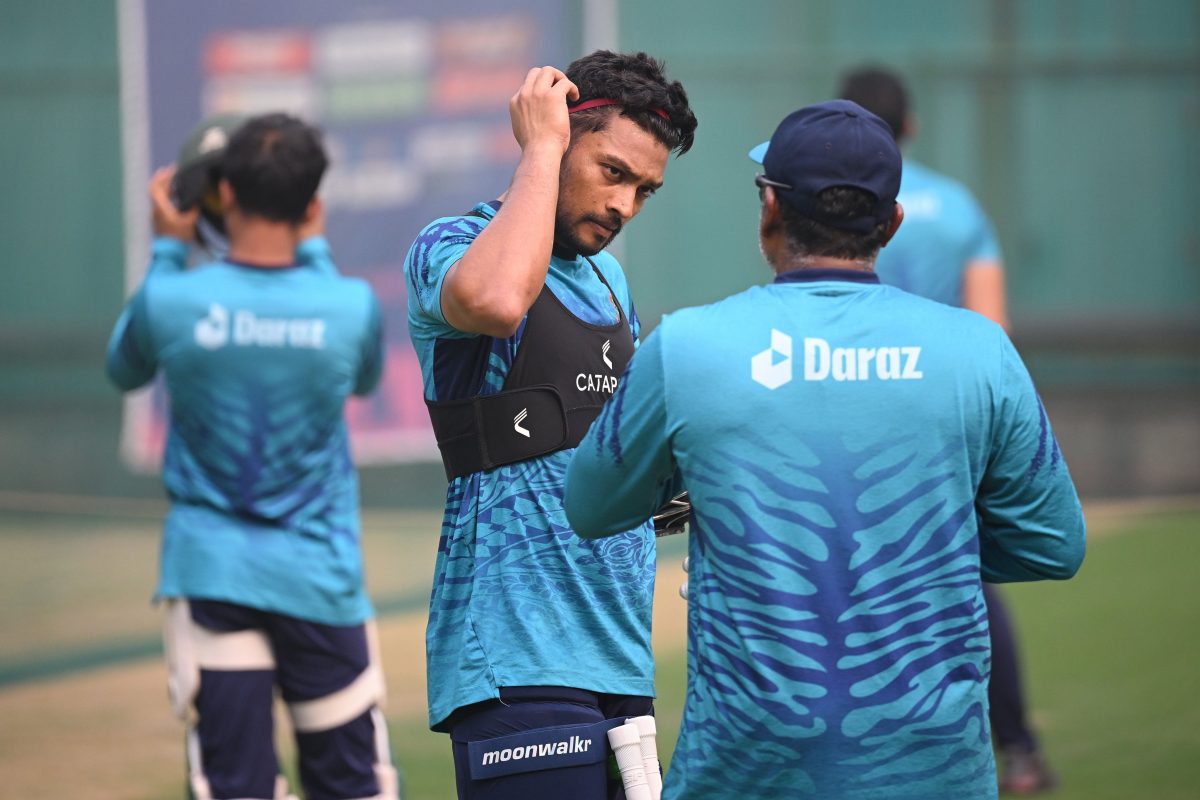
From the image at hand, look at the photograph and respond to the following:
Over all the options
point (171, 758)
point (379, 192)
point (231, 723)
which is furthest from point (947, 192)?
point (379, 192)

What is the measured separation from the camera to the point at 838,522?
2.17 metres

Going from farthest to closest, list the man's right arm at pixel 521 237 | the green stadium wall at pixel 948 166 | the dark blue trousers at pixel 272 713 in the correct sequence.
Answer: the green stadium wall at pixel 948 166 < the dark blue trousers at pixel 272 713 < the man's right arm at pixel 521 237

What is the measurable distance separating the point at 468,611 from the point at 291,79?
8189 millimetres

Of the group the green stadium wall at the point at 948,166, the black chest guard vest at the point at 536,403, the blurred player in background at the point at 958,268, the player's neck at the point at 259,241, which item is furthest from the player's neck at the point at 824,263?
the green stadium wall at the point at 948,166

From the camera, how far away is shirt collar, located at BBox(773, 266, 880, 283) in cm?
227

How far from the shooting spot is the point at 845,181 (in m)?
2.26

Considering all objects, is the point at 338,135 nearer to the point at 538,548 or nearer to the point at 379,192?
the point at 379,192

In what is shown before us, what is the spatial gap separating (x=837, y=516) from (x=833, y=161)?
0.49 m

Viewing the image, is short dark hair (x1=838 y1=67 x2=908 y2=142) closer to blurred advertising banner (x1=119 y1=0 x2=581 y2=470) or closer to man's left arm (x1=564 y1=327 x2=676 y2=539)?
man's left arm (x1=564 y1=327 x2=676 y2=539)

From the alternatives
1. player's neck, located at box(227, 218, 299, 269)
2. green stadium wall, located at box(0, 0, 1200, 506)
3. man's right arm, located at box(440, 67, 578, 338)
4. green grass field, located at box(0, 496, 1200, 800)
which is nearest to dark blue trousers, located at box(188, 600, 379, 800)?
player's neck, located at box(227, 218, 299, 269)

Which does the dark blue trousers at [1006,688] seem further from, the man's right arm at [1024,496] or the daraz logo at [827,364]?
the daraz logo at [827,364]

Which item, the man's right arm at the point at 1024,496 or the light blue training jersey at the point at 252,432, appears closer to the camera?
the man's right arm at the point at 1024,496

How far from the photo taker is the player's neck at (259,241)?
3.98 metres

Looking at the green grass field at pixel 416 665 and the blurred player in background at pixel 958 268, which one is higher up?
the blurred player in background at pixel 958 268
